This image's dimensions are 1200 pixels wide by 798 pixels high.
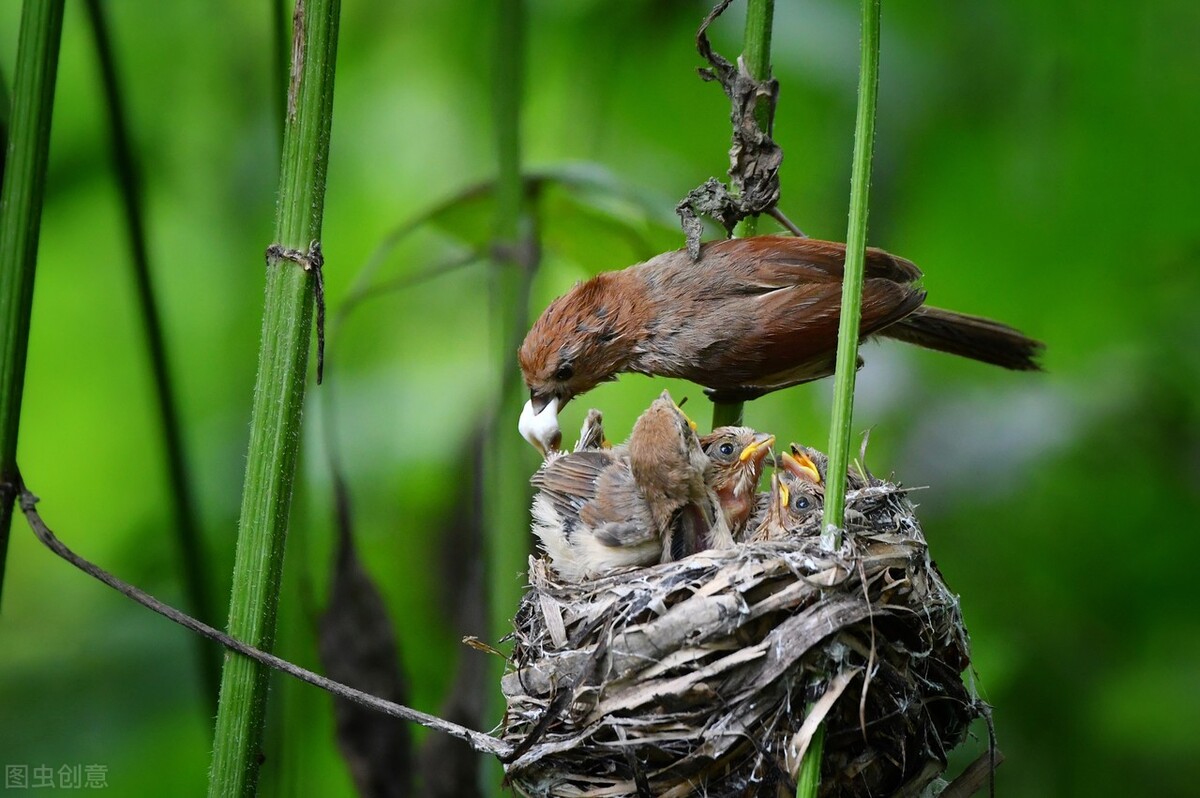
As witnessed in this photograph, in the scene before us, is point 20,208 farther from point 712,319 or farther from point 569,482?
point 712,319

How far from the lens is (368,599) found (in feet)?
7.90

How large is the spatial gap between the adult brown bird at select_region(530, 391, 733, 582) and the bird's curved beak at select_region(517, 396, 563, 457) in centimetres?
7

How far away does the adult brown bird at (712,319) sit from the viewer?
193 cm

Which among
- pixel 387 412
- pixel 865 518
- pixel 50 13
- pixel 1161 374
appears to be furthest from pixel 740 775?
pixel 1161 374

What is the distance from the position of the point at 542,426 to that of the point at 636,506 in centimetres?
27

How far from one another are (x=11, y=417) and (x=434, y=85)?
1592 millimetres

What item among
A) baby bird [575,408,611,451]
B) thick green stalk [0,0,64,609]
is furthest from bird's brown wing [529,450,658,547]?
thick green stalk [0,0,64,609]

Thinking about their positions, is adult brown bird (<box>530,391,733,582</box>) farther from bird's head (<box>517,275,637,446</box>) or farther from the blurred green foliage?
the blurred green foliage

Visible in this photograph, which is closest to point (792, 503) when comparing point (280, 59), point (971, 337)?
point (971, 337)

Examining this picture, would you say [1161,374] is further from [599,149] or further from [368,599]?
[368,599]

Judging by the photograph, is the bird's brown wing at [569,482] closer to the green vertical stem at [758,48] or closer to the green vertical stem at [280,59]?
the green vertical stem at [758,48]

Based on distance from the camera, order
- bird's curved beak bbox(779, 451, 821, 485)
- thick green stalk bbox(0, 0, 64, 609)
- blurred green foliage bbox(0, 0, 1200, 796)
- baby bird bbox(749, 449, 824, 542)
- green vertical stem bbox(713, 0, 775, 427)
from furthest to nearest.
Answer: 1. blurred green foliage bbox(0, 0, 1200, 796)
2. bird's curved beak bbox(779, 451, 821, 485)
3. baby bird bbox(749, 449, 824, 542)
4. green vertical stem bbox(713, 0, 775, 427)
5. thick green stalk bbox(0, 0, 64, 609)

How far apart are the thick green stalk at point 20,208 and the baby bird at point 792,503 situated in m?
Result: 1.06

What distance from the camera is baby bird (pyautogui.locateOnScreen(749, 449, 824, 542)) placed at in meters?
1.73
